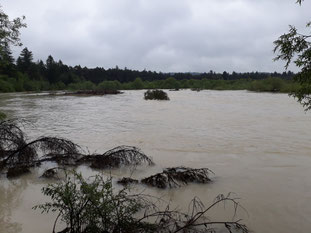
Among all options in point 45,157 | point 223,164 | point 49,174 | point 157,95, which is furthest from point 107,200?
point 157,95

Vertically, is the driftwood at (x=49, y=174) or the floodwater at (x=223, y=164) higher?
the driftwood at (x=49, y=174)

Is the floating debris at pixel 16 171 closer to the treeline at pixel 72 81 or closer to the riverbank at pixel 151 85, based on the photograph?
the riverbank at pixel 151 85

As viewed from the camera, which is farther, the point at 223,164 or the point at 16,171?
the point at 223,164

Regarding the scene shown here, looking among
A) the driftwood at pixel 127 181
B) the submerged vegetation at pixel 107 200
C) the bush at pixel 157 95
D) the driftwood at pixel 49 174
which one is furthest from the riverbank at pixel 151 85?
the driftwood at pixel 127 181

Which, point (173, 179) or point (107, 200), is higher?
point (107, 200)

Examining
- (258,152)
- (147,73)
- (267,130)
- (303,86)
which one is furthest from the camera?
(147,73)

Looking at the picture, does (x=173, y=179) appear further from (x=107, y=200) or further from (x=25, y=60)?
(x=25, y=60)

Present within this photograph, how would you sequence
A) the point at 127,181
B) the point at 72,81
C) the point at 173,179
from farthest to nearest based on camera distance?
the point at 72,81
the point at 173,179
the point at 127,181

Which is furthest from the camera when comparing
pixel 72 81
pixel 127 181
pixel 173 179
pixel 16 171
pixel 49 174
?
pixel 72 81

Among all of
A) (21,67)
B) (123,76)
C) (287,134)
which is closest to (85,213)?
(287,134)

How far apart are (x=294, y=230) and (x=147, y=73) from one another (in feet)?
545

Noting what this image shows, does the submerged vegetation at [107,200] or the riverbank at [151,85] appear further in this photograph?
the riverbank at [151,85]

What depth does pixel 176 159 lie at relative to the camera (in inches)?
→ 355

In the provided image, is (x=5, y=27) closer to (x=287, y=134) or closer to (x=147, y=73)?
(x=287, y=134)
